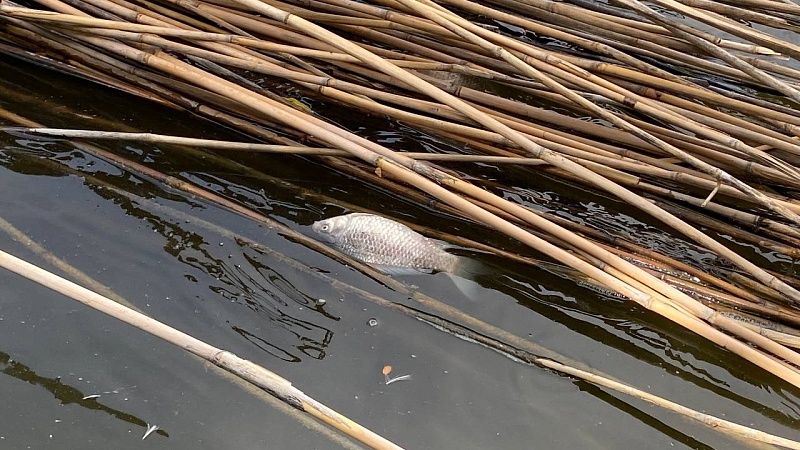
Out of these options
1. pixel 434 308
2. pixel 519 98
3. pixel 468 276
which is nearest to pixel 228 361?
pixel 434 308

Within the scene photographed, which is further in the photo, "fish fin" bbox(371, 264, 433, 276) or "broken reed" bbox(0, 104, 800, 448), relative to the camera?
"fish fin" bbox(371, 264, 433, 276)

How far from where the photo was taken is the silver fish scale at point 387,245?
2609 mm

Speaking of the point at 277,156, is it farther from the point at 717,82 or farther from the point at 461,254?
the point at 717,82

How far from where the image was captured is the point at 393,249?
261 cm

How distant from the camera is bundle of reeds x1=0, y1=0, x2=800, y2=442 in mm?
2307

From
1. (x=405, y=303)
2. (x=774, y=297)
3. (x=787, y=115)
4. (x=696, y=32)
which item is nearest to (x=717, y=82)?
(x=787, y=115)

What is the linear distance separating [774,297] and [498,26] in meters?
1.79

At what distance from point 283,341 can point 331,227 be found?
1.62 ft

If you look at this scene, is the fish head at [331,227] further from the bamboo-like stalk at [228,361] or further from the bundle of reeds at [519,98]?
the bamboo-like stalk at [228,361]

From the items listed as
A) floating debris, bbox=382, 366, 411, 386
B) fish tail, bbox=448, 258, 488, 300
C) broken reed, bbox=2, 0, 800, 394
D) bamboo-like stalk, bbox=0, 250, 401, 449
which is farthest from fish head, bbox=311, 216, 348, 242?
bamboo-like stalk, bbox=0, 250, 401, 449

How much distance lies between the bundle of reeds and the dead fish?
8 cm

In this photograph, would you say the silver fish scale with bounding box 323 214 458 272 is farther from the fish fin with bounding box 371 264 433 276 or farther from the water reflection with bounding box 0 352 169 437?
the water reflection with bounding box 0 352 169 437

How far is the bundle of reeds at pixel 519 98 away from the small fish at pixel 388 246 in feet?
0.25

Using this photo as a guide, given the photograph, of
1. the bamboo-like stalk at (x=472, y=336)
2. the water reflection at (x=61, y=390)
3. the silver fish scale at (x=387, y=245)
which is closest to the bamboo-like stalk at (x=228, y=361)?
the water reflection at (x=61, y=390)
